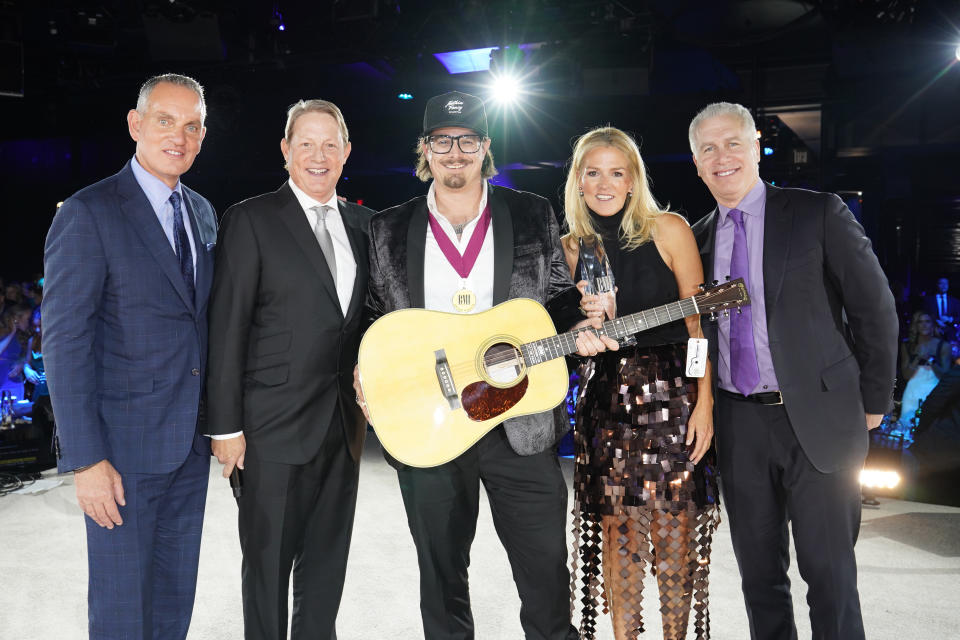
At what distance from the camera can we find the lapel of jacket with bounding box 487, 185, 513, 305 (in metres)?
2.43

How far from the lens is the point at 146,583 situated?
2271 mm

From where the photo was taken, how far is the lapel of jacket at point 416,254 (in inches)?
95.5

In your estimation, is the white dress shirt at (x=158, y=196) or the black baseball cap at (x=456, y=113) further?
the black baseball cap at (x=456, y=113)

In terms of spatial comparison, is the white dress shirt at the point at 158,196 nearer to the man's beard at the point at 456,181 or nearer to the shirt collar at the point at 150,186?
the shirt collar at the point at 150,186

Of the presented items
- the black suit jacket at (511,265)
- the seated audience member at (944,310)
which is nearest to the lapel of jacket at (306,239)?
the black suit jacket at (511,265)

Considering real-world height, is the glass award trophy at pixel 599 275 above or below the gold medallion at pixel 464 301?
above

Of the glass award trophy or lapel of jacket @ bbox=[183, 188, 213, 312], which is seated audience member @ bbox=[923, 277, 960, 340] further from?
lapel of jacket @ bbox=[183, 188, 213, 312]

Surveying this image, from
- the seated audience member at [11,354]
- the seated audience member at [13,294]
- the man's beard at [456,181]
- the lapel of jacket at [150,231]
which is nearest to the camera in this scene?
the lapel of jacket at [150,231]

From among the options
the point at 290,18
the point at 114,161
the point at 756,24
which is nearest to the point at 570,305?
the point at 756,24

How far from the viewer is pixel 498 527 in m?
2.50

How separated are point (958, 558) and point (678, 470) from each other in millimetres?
3066

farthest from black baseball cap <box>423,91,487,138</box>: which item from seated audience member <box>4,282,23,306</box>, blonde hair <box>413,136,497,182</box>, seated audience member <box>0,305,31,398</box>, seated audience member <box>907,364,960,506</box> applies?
seated audience member <box>4,282,23,306</box>

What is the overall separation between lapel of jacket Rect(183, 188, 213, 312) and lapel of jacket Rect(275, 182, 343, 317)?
0.98 ft

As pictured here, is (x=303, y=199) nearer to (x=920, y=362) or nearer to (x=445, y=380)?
(x=445, y=380)
